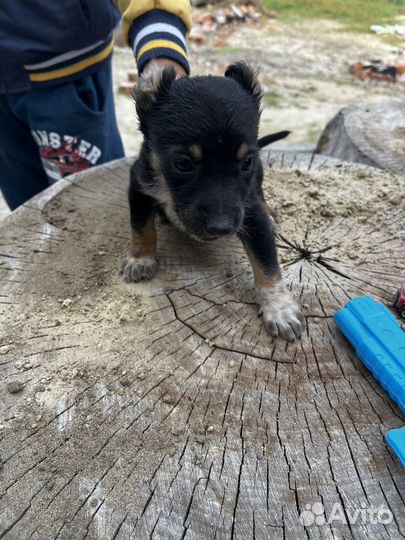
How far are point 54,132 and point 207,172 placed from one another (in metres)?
1.58

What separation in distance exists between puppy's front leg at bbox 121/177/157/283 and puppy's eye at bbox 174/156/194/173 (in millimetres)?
346

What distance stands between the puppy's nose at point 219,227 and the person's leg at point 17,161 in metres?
2.01

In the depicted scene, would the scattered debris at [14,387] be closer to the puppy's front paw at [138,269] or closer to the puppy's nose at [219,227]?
the puppy's front paw at [138,269]

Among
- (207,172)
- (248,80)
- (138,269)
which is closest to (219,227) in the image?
(207,172)

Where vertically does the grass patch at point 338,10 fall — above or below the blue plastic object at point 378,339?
above

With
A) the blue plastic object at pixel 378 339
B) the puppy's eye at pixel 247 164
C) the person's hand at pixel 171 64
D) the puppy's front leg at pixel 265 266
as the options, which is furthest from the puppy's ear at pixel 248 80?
the blue plastic object at pixel 378 339

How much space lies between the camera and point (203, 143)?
6.43 feet

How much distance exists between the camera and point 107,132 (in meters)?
3.52

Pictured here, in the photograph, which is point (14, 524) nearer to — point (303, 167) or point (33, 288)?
point (33, 288)

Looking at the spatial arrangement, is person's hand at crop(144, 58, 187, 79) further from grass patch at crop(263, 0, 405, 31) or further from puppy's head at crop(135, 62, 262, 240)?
grass patch at crop(263, 0, 405, 31)

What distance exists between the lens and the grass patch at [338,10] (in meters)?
11.2

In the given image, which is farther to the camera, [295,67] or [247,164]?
[295,67]

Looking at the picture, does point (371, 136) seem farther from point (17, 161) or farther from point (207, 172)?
point (17, 161)

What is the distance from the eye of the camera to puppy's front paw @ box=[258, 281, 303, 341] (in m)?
1.97
